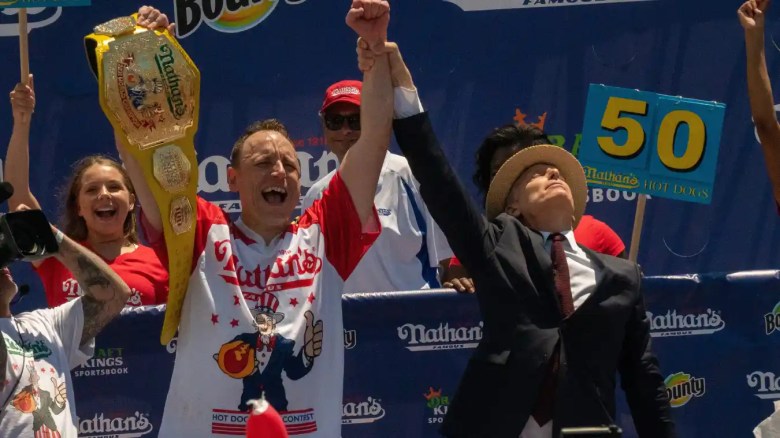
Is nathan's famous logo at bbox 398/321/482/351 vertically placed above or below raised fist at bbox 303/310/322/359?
below

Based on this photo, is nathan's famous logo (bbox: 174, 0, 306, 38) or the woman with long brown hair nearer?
the woman with long brown hair

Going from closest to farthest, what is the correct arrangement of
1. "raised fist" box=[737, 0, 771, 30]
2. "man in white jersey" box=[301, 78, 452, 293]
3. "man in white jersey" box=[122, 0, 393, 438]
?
1. "man in white jersey" box=[122, 0, 393, 438]
2. "raised fist" box=[737, 0, 771, 30]
3. "man in white jersey" box=[301, 78, 452, 293]

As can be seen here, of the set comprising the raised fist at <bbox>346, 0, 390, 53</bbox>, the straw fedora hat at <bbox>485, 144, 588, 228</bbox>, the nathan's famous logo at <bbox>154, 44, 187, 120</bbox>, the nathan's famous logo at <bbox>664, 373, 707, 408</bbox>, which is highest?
the raised fist at <bbox>346, 0, 390, 53</bbox>

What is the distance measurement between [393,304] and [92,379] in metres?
1.17

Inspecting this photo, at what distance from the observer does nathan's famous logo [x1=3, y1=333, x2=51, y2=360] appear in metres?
3.97

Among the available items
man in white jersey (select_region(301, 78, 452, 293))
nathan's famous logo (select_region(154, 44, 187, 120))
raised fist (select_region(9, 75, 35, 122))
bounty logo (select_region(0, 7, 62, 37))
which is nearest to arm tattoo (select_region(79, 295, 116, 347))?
nathan's famous logo (select_region(154, 44, 187, 120))

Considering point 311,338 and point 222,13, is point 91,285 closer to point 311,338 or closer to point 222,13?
point 311,338

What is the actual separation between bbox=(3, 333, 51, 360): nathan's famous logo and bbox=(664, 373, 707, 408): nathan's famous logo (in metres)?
2.39

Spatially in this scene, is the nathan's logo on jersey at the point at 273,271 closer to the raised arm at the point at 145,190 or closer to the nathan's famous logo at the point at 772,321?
the raised arm at the point at 145,190

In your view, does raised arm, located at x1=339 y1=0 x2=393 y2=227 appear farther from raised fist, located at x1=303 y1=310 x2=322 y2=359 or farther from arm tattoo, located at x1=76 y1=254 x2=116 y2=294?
arm tattoo, located at x1=76 y1=254 x2=116 y2=294

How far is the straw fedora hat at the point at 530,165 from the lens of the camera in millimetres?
4062

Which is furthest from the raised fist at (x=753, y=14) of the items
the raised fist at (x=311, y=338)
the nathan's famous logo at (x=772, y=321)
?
the raised fist at (x=311, y=338)

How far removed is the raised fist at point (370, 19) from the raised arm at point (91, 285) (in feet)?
3.92

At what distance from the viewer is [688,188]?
5.34 metres
